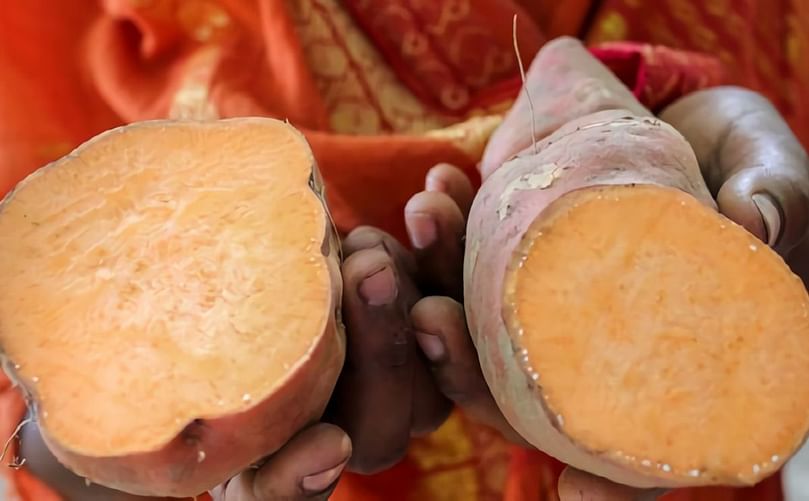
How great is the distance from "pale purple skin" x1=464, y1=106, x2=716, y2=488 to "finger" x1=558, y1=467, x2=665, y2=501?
14 mm

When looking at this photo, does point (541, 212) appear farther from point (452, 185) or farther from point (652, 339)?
point (452, 185)

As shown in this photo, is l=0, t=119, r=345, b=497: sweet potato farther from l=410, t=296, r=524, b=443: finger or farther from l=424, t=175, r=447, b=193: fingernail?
l=424, t=175, r=447, b=193: fingernail

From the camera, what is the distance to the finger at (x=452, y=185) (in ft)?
2.09

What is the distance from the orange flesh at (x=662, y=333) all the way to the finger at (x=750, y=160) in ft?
0.26

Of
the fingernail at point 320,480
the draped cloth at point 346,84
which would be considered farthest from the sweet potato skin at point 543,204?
the draped cloth at point 346,84

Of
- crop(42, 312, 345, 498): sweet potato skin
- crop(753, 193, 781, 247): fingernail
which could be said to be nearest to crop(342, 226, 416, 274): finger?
crop(42, 312, 345, 498): sweet potato skin

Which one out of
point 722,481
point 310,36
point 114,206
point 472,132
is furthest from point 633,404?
point 310,36

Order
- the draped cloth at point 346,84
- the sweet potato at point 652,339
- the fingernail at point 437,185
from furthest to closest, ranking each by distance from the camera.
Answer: the draped cloth at point 346,84 < the fingernail at point 437,185 < the sweet potato at point 652,339

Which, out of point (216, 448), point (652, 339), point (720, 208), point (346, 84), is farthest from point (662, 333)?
point (346, 84)

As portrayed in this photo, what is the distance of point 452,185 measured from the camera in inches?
25.3

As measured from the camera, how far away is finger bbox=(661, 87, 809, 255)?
504 mm

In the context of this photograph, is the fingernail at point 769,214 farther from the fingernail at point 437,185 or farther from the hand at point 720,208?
the fingernail at point 437,185

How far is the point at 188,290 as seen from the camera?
434 millimetres

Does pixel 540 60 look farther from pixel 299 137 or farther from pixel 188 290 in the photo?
pixel 188 290
